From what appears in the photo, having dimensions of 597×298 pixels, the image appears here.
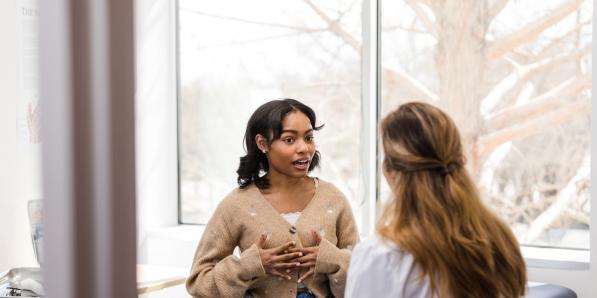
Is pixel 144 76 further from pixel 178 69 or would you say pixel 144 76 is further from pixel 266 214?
pixel 266 214

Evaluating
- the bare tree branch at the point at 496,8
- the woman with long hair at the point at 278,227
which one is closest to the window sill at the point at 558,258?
the bare tree branch at the point at 496,8

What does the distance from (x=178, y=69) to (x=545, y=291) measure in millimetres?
2203

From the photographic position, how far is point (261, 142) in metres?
1.84

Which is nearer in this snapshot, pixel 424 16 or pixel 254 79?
pixel 424 16

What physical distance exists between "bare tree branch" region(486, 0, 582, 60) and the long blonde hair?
1.79 m

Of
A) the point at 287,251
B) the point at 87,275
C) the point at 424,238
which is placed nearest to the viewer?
the point at 87,275

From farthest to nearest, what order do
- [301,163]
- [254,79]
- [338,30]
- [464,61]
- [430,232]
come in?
[254,79], [338,30], [464,61], [301,163], [430,232]

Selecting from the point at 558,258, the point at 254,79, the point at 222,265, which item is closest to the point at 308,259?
the point at 222,265

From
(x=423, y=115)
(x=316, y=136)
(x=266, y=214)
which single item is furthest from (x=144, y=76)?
(x=423, y=115)

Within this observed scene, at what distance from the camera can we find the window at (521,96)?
2.82m

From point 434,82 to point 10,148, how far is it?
1.75m

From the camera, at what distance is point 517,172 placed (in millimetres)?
2932

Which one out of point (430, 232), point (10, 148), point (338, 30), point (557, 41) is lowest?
point (430, 232)

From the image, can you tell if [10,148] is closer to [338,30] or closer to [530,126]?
[338,30]
